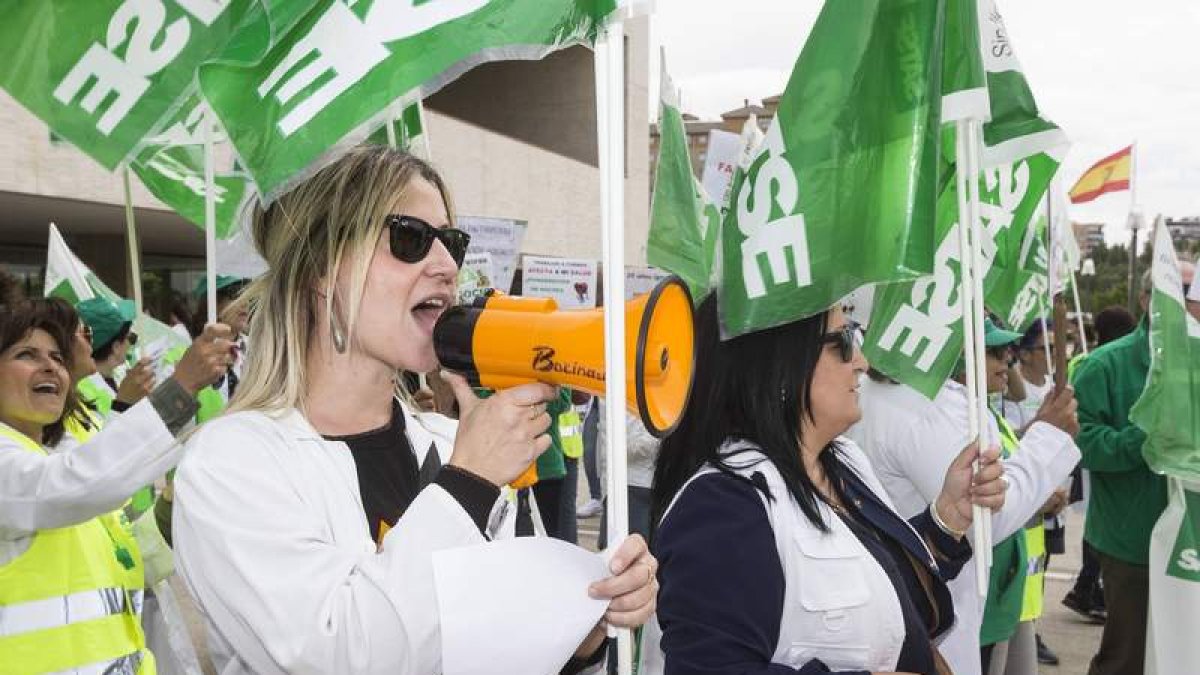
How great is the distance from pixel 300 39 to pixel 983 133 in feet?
7.62

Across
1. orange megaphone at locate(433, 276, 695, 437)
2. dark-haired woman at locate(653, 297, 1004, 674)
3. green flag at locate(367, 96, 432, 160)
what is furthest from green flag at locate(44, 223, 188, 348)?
orange megaphone at locate(433, 276, 695, 437)

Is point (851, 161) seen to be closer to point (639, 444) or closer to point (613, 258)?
point (613, 258)

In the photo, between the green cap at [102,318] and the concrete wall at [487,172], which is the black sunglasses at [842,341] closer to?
the green cap at [102,318]

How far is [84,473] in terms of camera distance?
2580 millimetres

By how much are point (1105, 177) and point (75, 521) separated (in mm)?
9303

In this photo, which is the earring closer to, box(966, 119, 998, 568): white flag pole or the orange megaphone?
the orange megaphone

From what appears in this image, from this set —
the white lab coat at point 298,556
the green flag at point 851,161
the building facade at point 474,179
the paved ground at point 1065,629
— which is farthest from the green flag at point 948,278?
the building facade at point 474,179

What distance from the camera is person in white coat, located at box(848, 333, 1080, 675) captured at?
3.51 metres

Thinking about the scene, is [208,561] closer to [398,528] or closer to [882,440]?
[398,528]

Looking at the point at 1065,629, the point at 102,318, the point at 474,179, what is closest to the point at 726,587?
the point at 102,318

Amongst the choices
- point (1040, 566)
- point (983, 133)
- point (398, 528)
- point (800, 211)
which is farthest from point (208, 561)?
point (1040, 566)

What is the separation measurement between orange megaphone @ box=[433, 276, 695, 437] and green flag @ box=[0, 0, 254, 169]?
3.01 feet

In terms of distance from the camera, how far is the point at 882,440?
12.3 feet

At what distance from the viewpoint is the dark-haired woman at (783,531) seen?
6.56ft
